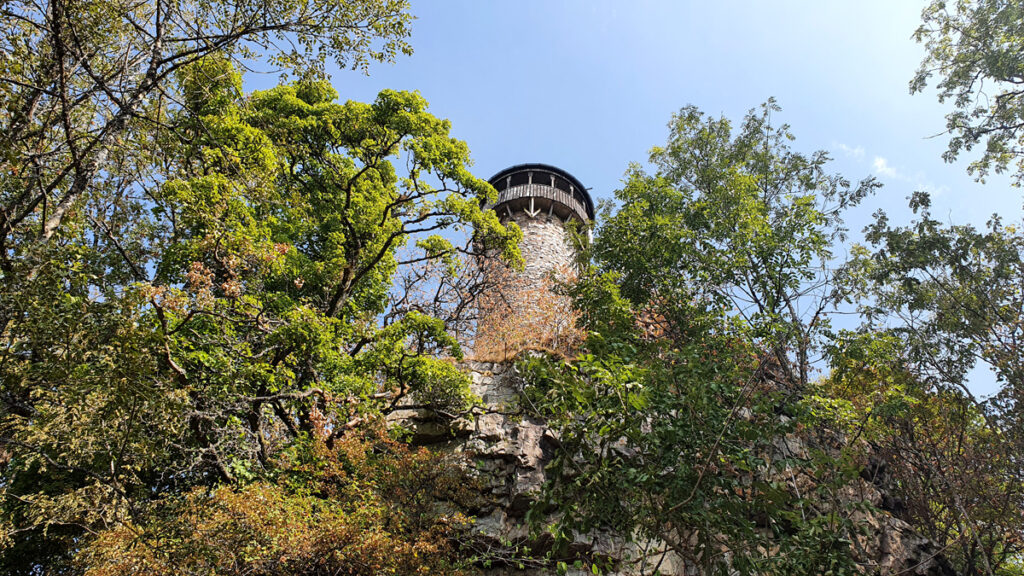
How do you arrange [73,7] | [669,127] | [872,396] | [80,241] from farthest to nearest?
1. [669,127]
2. [872,396]
3. [80,241]
4. [73,7]

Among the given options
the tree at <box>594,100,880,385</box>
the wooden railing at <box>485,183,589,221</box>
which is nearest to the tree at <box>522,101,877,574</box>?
the tree at <box>594,100,880,385</box>

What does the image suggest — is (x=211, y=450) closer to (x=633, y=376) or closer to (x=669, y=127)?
(x=633, y=376)

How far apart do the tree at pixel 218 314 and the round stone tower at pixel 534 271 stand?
73.9 inches

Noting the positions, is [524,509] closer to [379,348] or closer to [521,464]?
[521,464]

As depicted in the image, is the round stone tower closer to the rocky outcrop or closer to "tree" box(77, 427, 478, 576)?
the rocky outcrop

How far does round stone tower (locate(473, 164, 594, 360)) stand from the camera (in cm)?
1173

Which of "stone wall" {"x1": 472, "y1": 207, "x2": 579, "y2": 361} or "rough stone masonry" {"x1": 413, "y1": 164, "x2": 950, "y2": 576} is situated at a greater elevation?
"stone wall" {"x1": 472, "y1": 207, "x2": 579, "y2": 361}

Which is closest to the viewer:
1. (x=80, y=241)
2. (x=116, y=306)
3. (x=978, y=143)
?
(x=116, y=306)

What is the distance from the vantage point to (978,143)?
8.67m

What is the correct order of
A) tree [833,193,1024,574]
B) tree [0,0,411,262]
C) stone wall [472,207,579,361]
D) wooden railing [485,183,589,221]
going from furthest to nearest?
wooden railing [485,183,589,221] → stone wall [472,207,579,361] → tree [833,193,1024,574] → tree [0,0,411,262]

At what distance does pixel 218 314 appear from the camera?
6.38 m

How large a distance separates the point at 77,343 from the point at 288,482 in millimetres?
3025

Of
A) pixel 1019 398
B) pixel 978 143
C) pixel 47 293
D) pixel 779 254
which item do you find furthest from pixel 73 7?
pixel 978 143

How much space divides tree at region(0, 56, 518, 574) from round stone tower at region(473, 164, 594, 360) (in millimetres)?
1877
